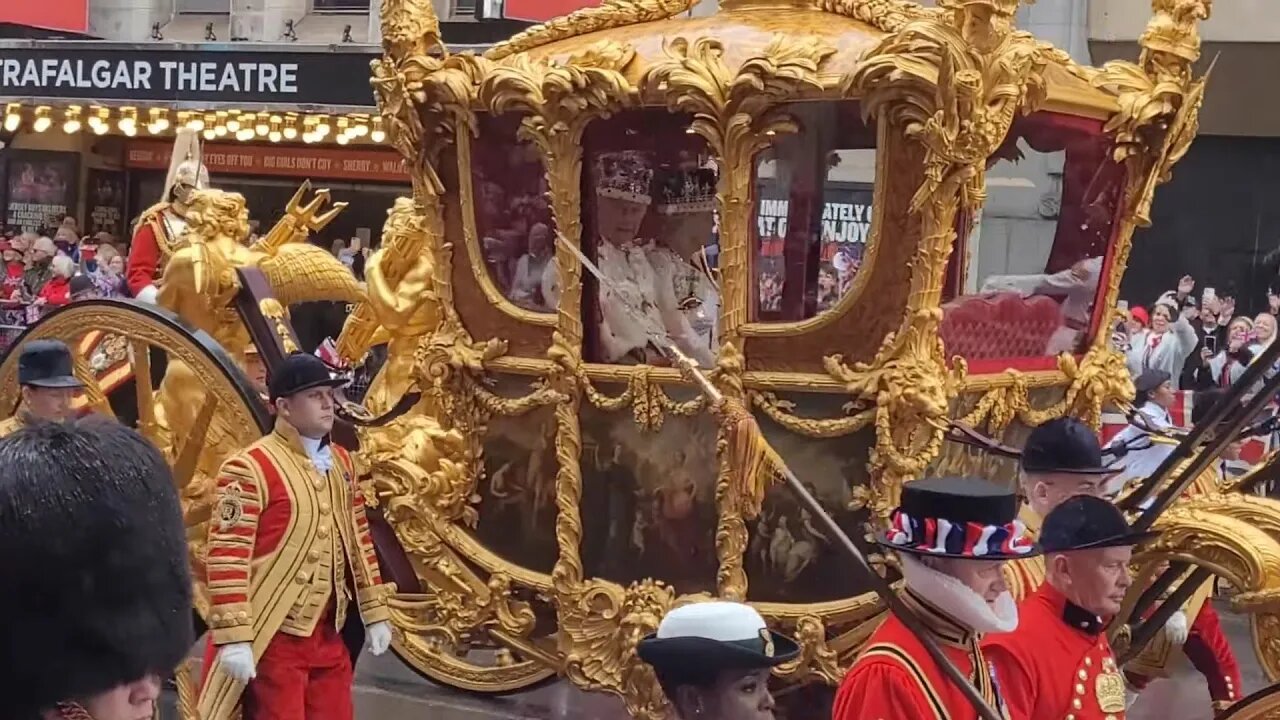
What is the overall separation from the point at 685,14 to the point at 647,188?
943 millimetres

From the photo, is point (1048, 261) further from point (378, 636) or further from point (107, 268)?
point (107, 268)

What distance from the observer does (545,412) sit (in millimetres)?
6371

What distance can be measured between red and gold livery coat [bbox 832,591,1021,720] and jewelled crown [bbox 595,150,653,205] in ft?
9.65

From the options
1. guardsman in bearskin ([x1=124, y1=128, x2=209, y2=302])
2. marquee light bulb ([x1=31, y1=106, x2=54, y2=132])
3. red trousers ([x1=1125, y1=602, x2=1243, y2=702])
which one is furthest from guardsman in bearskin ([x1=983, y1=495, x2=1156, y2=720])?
marquee light bulb ([x1=31, y1=106, x2=54, y2=132])

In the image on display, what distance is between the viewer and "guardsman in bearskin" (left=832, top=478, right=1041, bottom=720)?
336 cm

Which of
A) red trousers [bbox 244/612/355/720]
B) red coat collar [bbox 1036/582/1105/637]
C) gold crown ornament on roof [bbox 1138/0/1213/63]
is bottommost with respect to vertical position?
red trousers [bbox 244/612/355/720]

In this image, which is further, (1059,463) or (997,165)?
(997,165)

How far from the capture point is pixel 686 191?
6.29 metres

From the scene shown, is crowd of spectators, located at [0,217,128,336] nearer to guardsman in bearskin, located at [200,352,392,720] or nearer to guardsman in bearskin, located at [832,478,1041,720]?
guardsman in bearskin, located at [200,352,392,720]

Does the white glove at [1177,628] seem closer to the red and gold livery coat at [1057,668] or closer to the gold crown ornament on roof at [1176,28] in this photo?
the gold crown ornament on roof at [1176,28]

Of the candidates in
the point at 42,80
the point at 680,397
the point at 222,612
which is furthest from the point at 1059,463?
the point at 42,80

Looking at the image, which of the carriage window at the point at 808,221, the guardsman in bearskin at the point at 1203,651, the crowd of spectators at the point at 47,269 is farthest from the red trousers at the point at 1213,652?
the crowd of spectators at the point at 47,269

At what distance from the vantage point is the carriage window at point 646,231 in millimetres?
6156

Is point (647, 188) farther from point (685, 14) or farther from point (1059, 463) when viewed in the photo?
point (1059, 463)
